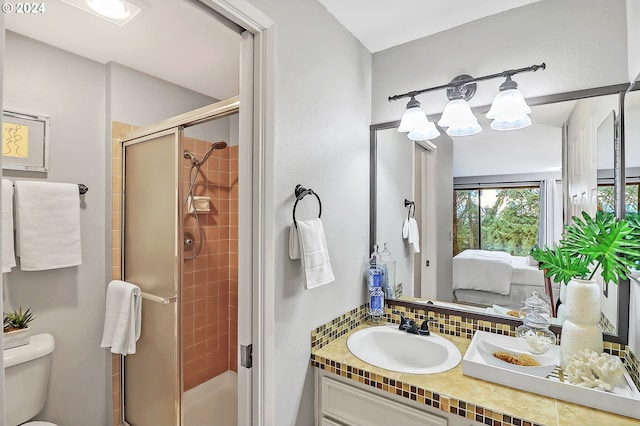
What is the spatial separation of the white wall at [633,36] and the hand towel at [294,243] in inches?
53.0

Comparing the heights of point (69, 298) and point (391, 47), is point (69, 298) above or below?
below

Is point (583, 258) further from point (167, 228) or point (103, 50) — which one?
point (103, 50)

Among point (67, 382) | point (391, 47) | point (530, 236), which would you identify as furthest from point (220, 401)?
point (391, 47)

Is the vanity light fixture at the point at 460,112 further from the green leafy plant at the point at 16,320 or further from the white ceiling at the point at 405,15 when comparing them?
the green leafy plant at the point at 16,320

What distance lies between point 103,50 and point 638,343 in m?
2.79

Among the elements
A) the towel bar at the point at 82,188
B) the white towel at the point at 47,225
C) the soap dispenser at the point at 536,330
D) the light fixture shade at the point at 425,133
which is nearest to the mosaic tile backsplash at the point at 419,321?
the soap dispenser at the point at 536,330

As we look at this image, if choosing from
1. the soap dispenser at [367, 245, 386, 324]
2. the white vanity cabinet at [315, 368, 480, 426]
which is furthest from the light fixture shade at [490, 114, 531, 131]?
the white vanity cabinet at [315, 368, 480, 426]

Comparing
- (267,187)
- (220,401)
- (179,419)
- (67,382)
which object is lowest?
(220,401)

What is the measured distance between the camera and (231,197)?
9.53 feet

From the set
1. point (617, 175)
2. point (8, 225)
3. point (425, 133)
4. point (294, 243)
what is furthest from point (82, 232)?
point (617, 175)

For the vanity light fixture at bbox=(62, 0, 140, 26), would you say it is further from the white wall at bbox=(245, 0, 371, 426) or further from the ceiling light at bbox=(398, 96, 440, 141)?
the ceiling light at bbox=(398, 96, 440, 141)

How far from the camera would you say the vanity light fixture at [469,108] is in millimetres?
1385

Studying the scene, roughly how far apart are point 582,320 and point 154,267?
208 centimetres

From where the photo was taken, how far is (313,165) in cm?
144
